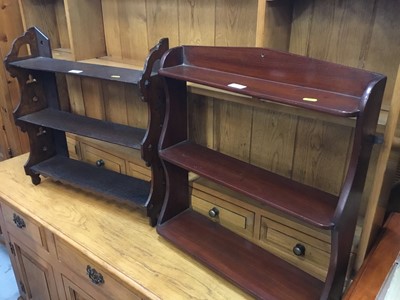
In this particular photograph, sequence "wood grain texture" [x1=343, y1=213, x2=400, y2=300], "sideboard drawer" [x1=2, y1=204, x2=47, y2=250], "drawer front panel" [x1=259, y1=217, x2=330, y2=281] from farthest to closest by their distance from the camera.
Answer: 1. "sideboard drawer" [x1=2, y1=204, x2=47, y2=250]
2. "drawer front panel" [x1=259, y1=217, x2=330, y2=281]
3. "wood grain texture" [x1=343, y1=213, x2=400, y2=300]

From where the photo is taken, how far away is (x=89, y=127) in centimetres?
151

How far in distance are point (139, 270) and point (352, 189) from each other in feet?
2.41

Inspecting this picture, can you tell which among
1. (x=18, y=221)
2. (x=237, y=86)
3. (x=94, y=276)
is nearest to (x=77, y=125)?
(x=18, y=221)

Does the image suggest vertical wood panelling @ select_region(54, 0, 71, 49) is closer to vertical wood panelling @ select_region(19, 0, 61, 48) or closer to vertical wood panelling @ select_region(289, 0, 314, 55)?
vertical wood panelling @ select_region(19, 0, 61, 48)

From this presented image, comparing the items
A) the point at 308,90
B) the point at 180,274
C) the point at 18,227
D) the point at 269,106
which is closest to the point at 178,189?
the point at 180,274

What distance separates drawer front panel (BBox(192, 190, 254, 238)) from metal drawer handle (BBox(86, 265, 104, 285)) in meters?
0.44

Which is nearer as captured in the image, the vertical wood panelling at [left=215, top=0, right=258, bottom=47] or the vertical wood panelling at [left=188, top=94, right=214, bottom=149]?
the vertical wood panelling at [left=215, top=0, right=258, bottom=47]

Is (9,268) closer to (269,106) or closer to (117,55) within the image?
(117,55)

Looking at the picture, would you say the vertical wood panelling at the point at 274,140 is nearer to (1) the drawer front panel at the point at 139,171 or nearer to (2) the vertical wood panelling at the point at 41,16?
(1) the drawer front panel at the point at 139,171

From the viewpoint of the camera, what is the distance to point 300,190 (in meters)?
1.02

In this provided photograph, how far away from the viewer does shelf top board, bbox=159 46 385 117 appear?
811 millimetres

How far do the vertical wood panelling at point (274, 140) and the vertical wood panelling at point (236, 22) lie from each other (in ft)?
0.86

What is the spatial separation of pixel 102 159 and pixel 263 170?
0.97 metres

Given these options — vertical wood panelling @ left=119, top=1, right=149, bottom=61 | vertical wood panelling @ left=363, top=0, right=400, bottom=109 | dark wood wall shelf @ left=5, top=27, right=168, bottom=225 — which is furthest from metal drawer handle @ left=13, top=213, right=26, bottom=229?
vertical wood panelling @ left=363, top=0, right=400, bottom=109
